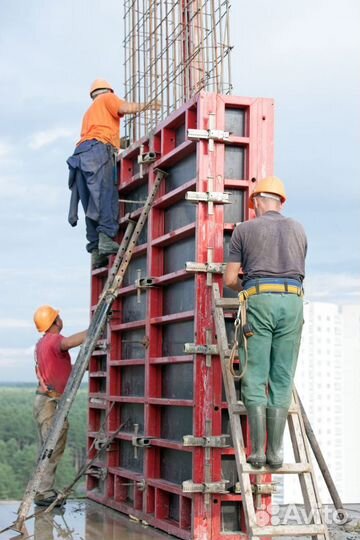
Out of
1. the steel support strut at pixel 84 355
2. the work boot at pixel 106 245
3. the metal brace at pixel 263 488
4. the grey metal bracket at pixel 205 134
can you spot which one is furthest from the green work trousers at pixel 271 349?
the work boot at pixel 106 245

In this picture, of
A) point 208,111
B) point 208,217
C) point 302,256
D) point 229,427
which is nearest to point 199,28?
point 208,111

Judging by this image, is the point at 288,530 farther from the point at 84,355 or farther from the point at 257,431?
the point at 84,355

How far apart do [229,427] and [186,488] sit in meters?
0.62

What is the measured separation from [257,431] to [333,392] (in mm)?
46462

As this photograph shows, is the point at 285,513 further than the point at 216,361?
Yes

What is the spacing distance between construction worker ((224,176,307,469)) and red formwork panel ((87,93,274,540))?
2.35 feet

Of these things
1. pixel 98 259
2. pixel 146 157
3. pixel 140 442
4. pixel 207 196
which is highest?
pixel 146 157

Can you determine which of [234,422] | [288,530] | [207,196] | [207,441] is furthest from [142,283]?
[288,530]

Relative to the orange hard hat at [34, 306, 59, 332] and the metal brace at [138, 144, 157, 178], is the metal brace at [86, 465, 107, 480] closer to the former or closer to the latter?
the orange hard hat at [34, 306, 59, 332]

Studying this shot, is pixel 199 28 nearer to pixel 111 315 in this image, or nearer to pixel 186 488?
pixel 111 315

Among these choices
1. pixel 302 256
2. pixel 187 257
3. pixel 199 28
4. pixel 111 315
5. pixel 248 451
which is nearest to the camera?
pixel 302 256

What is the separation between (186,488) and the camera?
6.63 m

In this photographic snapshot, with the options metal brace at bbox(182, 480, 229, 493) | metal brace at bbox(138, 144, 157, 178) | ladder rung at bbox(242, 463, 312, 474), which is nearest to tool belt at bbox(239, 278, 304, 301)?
ladder rung at bbox(242, 463, 312, 474)

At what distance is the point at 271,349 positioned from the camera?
6148mm
